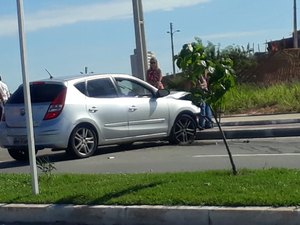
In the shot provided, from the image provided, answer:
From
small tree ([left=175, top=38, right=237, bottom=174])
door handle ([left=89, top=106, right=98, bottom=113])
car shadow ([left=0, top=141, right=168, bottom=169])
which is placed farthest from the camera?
car shadow ([left=0, top=141, right=168, bottom=169])

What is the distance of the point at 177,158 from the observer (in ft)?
42.2

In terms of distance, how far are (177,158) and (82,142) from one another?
186 cm

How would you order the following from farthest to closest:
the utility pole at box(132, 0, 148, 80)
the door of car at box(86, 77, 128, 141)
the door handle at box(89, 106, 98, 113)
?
the utility pole at box(132, 0, 148, 80), the door of car at box(86, 77, 128, 141), the door handle at box(89, 106, 98, 113)

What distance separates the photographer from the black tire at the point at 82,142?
13.2 m

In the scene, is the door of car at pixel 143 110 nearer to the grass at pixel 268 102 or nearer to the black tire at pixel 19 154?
the black tire at pixel 19 154

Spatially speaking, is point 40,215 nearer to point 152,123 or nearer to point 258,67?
point 152,123

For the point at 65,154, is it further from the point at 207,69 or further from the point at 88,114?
the point at 207,69

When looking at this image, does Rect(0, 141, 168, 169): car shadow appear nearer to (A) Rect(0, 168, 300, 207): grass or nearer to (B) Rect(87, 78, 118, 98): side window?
(B) Rect(87, 78, 118, 98): side window

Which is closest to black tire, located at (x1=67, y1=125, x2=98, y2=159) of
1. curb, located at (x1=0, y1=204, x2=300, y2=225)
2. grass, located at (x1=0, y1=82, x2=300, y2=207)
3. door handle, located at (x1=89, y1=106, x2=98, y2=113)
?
door handle, located at (x1=89, y1=106, x2=98, y2=113)

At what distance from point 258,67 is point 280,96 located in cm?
2703

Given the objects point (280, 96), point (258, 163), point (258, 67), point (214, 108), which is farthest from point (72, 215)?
point (258, 67)

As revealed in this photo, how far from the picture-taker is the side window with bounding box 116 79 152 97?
1431cm

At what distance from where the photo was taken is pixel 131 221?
782 centimetres

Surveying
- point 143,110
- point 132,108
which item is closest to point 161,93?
point 143,110
